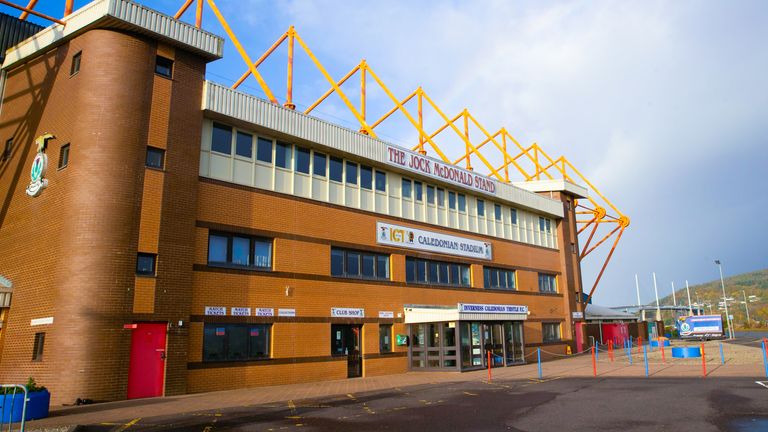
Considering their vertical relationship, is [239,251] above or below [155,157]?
below

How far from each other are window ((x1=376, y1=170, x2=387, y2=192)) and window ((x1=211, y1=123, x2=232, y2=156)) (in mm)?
8819

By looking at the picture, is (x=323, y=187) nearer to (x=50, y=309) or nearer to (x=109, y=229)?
(x=109, y=229)

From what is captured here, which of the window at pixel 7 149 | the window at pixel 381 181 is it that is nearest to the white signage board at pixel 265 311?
the window at pixel 381 181

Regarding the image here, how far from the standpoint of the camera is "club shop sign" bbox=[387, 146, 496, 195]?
100 ft

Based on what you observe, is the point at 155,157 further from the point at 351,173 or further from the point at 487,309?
the point at 487,309

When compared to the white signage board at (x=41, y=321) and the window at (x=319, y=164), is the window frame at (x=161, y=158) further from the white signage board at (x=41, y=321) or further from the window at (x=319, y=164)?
the window at (x=319, y=164)

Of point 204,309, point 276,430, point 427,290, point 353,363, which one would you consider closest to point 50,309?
point 204,309

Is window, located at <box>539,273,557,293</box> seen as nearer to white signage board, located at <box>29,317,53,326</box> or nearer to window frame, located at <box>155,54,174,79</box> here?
window frame, located at <box>155,54,174,79</box>

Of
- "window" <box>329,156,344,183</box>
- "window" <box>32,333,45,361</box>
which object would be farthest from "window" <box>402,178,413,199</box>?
"window" <box>32,333,45,361</box>

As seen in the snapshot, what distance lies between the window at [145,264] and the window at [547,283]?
29236mm

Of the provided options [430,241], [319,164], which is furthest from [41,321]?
[430,241]

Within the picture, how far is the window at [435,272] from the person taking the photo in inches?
1220

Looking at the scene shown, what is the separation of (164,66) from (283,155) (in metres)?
6.14

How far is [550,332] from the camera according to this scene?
41.4m
